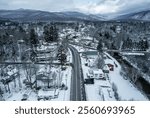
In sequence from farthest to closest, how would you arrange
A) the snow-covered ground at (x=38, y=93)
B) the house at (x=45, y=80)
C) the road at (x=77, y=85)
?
the house at (x=45, y=80) < the snow-covered ground at (x=38, y=93) < the road at (x=77, y=85)

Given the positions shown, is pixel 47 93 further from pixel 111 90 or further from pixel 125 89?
pixel 125 89

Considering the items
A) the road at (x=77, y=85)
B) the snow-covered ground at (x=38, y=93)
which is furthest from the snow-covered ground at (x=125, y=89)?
the snow-covered ground at (x=38, y=93)

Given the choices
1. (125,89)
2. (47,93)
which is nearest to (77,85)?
(47,93)

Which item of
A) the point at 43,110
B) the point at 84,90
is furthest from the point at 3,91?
the point at 43,110

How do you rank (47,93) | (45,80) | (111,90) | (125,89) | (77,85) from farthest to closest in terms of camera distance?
(45,80) < (77,85) < (125,89) < (111,90) < (47,93)

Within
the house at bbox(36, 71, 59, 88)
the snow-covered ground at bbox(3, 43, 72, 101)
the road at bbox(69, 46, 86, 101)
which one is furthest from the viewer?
the house at bbox(36, 71, 59, 88)

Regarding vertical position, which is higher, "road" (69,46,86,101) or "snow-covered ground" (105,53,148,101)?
"road" (69,46,86,101)

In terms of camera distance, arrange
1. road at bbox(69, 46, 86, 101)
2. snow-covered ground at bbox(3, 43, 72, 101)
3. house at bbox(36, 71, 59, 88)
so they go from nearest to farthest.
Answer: road at bbox(69, 46, 86, 101) → snow-covered ground at bbox(3, 43, 72, 101) → house at bbox(36, 71, 59, 88)

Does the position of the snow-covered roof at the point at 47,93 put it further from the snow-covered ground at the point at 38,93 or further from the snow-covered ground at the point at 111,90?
Answer: the snow-covered ground at the point at 111,90

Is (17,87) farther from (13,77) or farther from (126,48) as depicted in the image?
(126,48)

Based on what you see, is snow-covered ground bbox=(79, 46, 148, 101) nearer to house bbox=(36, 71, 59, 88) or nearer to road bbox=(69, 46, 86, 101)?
road bbox=(69, 46, 86, 101)

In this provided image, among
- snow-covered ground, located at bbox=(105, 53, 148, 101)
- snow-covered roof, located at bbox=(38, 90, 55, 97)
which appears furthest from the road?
snow-covered ground, located at bbox=(105, 53, 148, 101)
